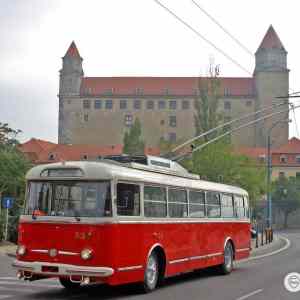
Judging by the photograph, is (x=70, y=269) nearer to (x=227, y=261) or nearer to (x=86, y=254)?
(x=86, y=254)

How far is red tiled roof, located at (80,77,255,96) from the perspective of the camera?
5955 inches

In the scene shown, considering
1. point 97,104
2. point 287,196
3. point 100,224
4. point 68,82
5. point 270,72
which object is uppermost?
point 270,72

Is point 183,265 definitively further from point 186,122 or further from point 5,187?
point 186,122

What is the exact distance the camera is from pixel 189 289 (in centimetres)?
1470

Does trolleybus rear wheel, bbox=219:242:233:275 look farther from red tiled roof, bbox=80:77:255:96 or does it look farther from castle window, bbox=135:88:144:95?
castle window, bbox=135:88:144:95

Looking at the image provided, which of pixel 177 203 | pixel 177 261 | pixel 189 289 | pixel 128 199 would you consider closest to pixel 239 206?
pixel 177 203

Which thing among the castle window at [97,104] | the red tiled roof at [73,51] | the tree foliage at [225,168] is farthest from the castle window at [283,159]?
the tree foliage at [225,168]

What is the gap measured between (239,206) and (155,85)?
135 metres

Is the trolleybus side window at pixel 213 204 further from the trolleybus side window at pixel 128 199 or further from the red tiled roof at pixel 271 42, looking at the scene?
the red tiled roof at pixel 271 42

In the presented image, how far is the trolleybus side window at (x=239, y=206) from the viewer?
20.7 metres

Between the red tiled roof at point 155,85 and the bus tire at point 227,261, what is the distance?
131012mm

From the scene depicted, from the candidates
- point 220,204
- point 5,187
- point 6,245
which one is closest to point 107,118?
point 5,187

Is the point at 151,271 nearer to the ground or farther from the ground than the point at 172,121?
nearer to the ground

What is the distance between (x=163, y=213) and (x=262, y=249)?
18352 mm
